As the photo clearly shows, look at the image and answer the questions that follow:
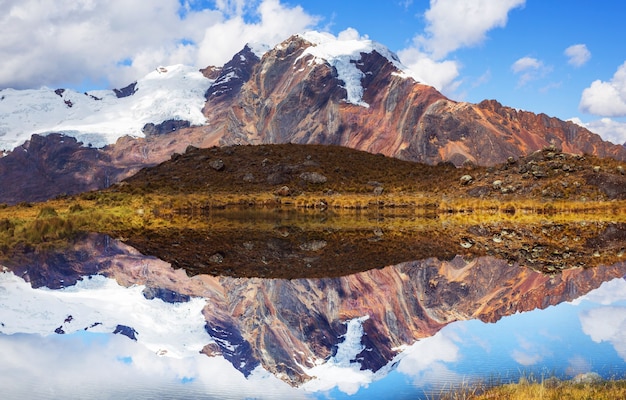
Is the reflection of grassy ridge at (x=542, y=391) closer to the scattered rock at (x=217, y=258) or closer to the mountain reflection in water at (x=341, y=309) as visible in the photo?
the mountain reflection in water at (x=341, y=309)

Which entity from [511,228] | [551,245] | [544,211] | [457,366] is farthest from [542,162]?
[457,366]

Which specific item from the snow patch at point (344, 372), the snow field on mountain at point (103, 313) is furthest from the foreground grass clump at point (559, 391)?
the snow field on mountain at point (103, 313)

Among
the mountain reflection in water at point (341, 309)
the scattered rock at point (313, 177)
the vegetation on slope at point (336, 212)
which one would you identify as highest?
the scattered rock at point (313, 177)

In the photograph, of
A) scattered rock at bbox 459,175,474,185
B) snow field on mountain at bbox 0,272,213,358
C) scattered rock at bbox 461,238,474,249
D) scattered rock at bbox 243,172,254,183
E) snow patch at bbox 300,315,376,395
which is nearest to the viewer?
snow patch at bbox 300,315,376,395

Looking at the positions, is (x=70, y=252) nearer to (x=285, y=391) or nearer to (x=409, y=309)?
(x=409, y=309)

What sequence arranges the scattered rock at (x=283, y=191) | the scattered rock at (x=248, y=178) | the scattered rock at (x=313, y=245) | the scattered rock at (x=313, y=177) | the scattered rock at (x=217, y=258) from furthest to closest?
the scattered rock at (x=248, y=178)
the scattered rock at (x=313, y=177)
the scattered rock at (x=283, y=191)
the scattered rock at (x=313, y=245)
the scattered rock at (x=217, y=258)

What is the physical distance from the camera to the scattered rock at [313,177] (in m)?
87.6

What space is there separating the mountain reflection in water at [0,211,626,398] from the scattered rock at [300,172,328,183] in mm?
55218

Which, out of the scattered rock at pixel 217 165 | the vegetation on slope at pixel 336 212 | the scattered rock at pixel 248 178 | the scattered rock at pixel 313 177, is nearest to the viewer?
the vegetation on slope at pixel 336 212

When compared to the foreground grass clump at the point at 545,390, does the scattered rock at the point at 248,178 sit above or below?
above

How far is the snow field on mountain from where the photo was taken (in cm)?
1598

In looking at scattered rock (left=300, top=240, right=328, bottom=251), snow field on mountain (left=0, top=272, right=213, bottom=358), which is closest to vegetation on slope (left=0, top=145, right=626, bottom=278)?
scattered rock (left=300, top=240, right=328, bottom=251)

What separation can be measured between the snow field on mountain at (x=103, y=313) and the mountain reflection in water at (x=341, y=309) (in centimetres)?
8

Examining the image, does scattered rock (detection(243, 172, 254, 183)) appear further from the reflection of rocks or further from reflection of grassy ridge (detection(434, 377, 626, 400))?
reflection of grassy ridge (detection(434, 377, 626, 400))
